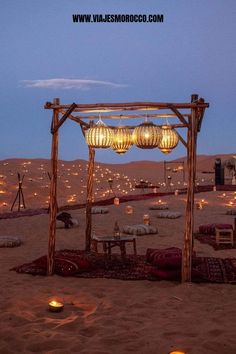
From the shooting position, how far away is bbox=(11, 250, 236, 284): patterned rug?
799 centimetres

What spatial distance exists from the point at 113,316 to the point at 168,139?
12.9 ft

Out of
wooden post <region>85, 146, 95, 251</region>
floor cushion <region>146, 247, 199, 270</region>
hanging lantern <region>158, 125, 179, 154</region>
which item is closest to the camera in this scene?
floor cushion <region>146, 247, 199, 270</region>

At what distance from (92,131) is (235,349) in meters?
4.61

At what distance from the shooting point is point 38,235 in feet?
43.5

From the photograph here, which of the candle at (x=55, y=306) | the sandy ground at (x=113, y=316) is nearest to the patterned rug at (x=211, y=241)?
the sandy ground at (x=113, y=316)

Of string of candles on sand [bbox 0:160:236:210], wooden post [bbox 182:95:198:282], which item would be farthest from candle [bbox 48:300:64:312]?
string of candles on sand [bbox 0:160:236:210]

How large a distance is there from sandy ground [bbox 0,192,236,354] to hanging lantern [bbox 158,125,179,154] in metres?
2.59

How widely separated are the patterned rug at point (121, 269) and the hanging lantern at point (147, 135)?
2.23 m

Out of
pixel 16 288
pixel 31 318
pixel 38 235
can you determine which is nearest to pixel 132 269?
pixel 16 288

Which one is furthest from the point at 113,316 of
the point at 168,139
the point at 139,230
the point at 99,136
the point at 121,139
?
the point at 139,230

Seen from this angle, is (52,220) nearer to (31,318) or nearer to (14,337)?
(31,318)

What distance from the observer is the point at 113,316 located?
5980 millimetres

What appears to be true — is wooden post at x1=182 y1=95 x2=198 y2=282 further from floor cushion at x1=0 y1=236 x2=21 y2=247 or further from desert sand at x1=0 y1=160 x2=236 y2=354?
floor cushion at x1=0 y1=236 x2=21 y2=247

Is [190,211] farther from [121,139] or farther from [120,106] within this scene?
[120,106]
